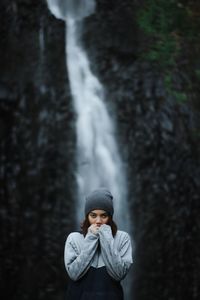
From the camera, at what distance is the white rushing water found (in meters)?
6.68

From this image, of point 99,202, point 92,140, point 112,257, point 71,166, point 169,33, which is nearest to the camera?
point 112,257

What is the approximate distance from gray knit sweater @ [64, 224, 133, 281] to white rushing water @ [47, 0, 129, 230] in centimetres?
438

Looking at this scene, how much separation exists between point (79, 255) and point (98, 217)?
20cm

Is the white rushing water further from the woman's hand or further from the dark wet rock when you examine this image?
the woman's hand

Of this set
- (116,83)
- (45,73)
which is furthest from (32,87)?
(116,83)

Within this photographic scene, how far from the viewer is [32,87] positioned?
7.19 metres

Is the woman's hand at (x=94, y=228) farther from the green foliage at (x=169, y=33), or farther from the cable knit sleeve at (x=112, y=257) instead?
the green foliage at (x=169, y=33)

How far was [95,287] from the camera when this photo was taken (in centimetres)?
212

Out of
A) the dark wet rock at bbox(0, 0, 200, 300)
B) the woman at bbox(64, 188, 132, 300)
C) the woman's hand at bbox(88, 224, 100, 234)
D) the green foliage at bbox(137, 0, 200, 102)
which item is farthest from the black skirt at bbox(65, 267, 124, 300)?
the green foliage at bbox(137, 0, 200, 102)

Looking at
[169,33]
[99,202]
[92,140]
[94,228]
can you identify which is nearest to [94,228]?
[94,228]

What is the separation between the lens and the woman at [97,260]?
2109mm

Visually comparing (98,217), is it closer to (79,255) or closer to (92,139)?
(79,255)

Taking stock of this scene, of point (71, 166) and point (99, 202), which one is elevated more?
point (71, 166)

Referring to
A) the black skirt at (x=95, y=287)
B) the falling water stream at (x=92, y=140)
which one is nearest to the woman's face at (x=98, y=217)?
the black skirt at (x=95, y=287)
